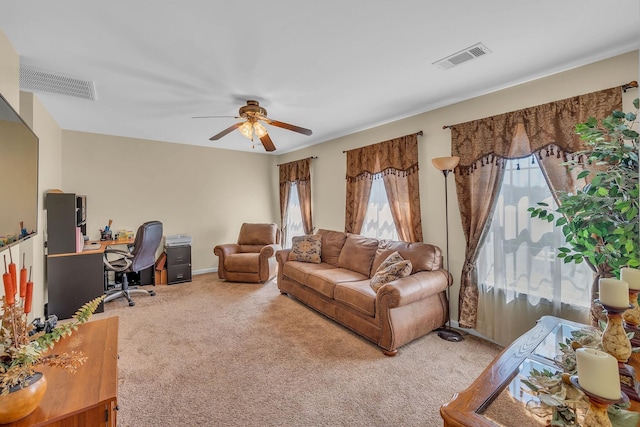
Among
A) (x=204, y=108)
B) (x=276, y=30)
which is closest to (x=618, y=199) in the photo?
(x=276, y=30)

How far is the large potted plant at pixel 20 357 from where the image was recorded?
0.96 metres

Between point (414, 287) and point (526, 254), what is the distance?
1.08 m

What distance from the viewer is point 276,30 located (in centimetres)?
186

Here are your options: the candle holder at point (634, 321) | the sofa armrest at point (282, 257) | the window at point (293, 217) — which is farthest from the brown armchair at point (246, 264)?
the candle holder at point (634, 321)

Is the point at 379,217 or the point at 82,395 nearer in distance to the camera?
the point at 82,395

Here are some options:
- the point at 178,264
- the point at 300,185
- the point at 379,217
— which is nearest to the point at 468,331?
the point at 379,217

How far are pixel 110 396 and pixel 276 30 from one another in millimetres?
2219

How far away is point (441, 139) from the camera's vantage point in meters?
3.19

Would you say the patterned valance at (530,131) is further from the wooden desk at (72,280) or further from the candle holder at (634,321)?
the wooden desk at (72,280)

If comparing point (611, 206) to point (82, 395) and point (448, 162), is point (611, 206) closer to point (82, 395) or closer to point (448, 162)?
point (448, 162)

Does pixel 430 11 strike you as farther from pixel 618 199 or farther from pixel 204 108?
pixel 204 108

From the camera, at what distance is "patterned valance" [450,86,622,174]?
2.15 meters

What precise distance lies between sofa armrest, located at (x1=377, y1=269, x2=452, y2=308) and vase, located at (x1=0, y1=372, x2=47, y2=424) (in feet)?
7.31

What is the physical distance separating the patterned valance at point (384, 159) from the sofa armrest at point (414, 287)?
1317 millimetres
